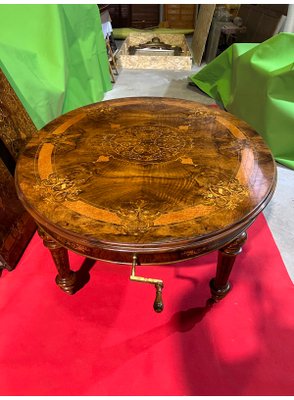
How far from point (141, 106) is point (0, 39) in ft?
3.62

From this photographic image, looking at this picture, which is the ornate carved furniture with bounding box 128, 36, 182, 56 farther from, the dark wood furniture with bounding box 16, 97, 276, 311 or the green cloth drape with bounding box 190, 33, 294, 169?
the dark wood furniture with bounding box 16, 97, 276, 311

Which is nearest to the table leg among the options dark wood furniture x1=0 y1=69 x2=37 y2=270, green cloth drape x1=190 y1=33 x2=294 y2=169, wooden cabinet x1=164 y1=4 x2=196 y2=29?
dark wood furniture x1=0 y1=69 x2=37 y2=270

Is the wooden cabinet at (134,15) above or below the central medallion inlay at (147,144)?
below

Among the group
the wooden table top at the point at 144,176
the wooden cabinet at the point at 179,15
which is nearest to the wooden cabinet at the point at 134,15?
the wooden cabinet at the point at 179,15

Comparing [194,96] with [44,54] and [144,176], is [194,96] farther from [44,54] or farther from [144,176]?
[144,176]

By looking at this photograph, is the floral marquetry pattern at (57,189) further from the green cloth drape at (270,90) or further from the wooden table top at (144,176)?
the green cloth drape at (270,90)

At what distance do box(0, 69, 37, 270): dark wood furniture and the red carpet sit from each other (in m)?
0.10

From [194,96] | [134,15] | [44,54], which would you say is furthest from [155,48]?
[44,54]

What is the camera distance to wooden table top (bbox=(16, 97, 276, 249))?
0.81 meters

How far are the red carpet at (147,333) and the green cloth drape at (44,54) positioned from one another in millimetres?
1169

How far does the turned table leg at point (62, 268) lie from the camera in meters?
1.12

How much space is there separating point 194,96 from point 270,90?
143 cm

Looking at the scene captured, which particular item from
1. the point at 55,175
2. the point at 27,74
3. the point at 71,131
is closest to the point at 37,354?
the point at 55,175

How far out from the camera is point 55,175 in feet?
3.27
